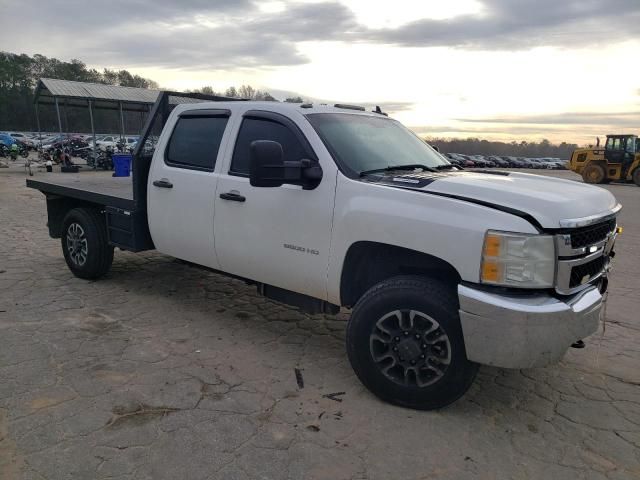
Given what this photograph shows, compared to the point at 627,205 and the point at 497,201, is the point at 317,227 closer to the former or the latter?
the point at 497,201

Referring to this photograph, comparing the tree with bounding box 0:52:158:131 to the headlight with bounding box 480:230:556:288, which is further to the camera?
the tree with bounding box 0:52:158:131

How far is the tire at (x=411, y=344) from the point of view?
9.93ft

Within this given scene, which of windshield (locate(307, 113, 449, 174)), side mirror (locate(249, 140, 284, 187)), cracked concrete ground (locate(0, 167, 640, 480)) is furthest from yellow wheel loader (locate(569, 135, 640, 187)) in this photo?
side mirror (locate(249, 140, 284, 187))

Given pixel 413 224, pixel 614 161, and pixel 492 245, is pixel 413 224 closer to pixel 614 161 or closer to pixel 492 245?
pixel 492 245

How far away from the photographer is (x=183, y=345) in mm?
4172

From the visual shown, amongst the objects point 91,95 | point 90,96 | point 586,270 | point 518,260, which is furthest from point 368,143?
point 91,95

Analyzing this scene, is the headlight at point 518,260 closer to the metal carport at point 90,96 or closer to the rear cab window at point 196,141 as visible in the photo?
the rear cab window at point 196,141

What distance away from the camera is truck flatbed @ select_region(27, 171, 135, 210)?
17.2ft

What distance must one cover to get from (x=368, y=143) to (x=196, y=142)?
65.8 inches

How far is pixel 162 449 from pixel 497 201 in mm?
2361

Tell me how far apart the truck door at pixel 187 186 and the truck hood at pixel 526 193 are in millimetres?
1734

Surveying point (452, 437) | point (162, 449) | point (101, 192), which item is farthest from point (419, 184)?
point (101, 192)

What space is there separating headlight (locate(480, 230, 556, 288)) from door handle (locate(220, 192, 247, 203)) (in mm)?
2021

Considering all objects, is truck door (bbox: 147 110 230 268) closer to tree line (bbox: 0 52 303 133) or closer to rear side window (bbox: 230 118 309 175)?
rear side window (bbox: 230 118 309 175)
